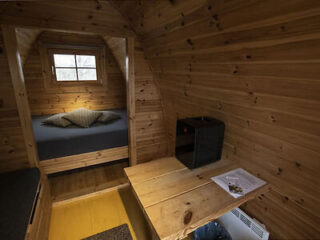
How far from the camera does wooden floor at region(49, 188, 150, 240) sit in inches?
64.4

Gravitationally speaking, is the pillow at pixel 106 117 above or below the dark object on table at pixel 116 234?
above

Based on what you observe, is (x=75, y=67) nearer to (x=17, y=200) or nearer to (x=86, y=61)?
(x=86, y=61)

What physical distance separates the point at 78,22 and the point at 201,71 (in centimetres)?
127

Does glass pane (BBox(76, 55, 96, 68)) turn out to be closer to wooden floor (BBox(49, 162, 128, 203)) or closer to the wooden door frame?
the wooden door frame

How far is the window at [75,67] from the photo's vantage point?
10.3 feet

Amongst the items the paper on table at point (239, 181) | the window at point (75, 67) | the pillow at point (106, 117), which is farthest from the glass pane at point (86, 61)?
the paper on table at point (239, 181)

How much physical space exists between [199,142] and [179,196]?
0.41 meters

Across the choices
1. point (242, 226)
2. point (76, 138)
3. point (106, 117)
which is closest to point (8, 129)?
point (76, 138)

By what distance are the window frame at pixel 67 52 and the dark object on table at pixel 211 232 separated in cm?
304

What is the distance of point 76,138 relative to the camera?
7.03ft

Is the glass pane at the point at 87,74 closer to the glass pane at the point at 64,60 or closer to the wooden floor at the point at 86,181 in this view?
the glass pane at the point at 64,60

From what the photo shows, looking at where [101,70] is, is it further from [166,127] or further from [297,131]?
[297,131]

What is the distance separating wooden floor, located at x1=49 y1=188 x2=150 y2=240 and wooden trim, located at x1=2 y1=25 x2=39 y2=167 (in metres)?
0.63

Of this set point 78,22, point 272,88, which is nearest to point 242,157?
point 272,88
